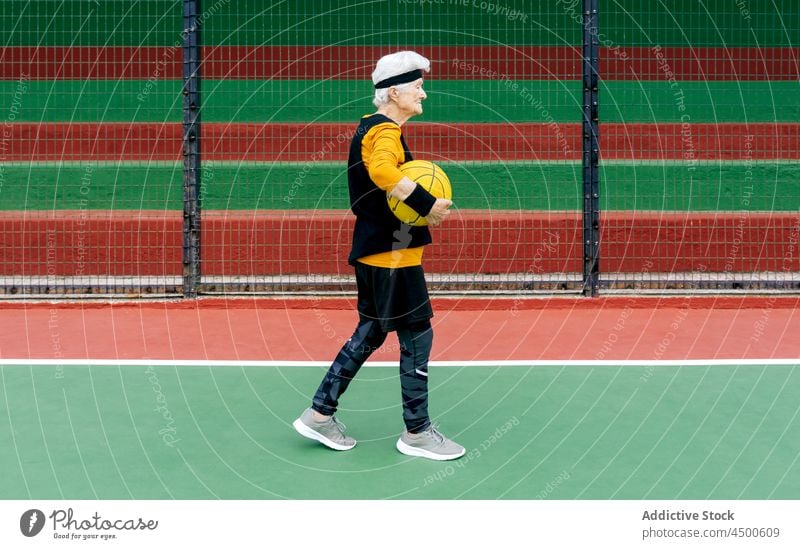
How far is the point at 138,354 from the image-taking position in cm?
743

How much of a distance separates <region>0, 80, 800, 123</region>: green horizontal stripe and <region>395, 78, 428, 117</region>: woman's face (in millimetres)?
6859

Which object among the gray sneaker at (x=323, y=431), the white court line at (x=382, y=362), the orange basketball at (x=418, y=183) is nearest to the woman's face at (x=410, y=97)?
the orange basketball at (x=418, y=183)

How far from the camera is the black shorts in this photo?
17.1 ft

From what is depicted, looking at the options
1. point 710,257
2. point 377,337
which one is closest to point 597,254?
point 710,257

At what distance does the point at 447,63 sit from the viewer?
41.4 feet

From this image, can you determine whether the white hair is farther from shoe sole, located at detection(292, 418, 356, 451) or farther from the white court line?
the white court line

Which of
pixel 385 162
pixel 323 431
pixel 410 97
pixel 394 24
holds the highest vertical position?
pixel 394 24

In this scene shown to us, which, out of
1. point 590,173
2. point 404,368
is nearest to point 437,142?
point 590,173

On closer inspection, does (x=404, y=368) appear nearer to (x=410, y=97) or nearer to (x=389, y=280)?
(x=389, y=280)

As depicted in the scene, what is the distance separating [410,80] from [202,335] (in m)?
3.57

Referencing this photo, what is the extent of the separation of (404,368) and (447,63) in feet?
26.0

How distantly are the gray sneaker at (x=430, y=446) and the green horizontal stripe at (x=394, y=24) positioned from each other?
7.47 metres

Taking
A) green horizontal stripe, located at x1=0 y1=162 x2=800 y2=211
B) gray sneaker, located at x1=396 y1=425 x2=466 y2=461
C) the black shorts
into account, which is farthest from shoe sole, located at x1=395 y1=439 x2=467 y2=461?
green horizontal stripe, located at x1=0 y1=162 x2=800 y2=211

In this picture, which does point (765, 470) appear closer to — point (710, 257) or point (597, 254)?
point (597, 254)
